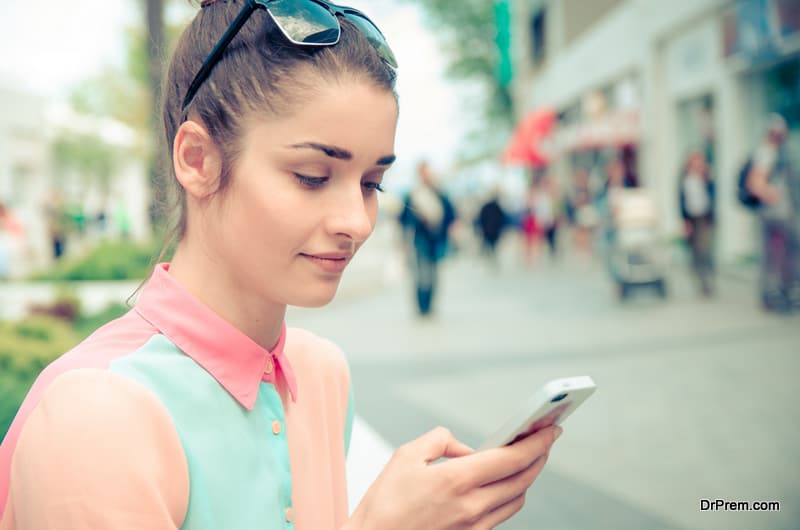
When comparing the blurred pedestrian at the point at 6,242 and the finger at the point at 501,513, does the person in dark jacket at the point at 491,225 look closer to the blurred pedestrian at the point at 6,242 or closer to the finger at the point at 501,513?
the blurred pedestrian at the point at 6,242

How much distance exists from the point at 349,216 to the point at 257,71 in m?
0.25

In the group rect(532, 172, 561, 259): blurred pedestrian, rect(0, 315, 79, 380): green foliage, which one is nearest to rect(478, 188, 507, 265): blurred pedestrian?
rect(532, 172, 561, 259): blurred pedestrian

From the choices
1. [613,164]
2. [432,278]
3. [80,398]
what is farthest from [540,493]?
[613,164]

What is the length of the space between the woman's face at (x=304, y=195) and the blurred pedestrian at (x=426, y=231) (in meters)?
9.39

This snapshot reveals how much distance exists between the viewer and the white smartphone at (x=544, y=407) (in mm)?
1128

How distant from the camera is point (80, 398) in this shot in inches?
40.9

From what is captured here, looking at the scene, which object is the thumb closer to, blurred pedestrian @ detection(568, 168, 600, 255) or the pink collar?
the pink collar

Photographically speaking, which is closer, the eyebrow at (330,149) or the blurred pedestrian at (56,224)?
the eyebrow at (330,149)

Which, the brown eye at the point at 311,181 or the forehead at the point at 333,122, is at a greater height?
the forehead at the point at 333,122

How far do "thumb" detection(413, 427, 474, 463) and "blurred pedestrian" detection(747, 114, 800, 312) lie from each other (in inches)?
349

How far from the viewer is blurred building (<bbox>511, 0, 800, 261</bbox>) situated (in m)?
13.5

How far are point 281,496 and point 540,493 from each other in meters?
3.28

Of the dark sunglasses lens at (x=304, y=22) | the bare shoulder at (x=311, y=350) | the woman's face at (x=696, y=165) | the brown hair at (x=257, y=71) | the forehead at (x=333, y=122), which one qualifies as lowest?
the bare shoulder at (x=311, y=350)

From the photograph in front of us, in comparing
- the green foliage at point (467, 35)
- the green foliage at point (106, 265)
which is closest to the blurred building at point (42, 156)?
the green foliage at point (467, 35)
